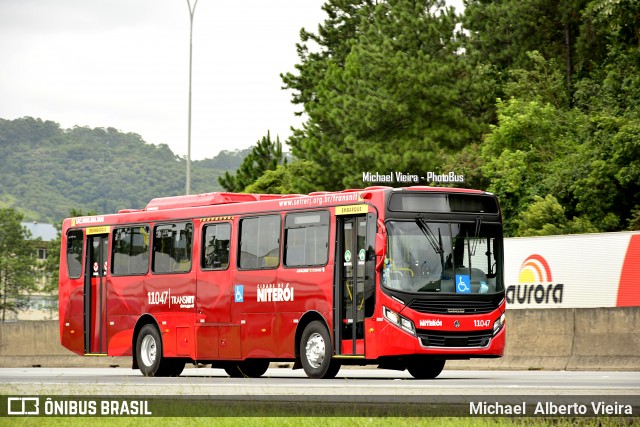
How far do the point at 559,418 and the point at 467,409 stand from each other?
165 centimetres

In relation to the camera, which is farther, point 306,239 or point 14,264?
point 14,264

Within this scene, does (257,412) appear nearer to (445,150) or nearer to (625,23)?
(625,23)

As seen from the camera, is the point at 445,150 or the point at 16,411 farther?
the point at 445,150

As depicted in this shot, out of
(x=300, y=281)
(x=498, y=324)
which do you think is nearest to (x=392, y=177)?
(x=300, y=281)

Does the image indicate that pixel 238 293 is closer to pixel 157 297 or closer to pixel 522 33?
pixel 157 297

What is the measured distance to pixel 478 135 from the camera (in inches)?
2672

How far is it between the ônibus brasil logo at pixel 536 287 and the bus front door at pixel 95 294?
1253 centimetres

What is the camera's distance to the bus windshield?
70.5 ft

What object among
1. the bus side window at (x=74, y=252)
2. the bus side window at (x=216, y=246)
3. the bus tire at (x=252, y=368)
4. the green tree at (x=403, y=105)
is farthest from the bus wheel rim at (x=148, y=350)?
the green tree at (x=403, y=105)

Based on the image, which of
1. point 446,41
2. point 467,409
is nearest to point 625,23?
point 446,41

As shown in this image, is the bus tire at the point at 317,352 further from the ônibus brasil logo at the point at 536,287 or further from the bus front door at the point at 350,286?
the ônibus brasil logo at the point at 536,287

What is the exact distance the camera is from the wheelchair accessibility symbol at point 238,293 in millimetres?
24875

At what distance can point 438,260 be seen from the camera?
21.7m

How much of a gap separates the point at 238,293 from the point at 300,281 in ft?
7.11
